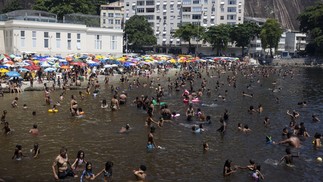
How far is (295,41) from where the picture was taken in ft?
444

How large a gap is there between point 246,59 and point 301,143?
81.3 m

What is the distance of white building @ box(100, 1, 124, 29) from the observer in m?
124

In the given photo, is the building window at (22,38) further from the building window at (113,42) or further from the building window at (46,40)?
the building window at (113,42)

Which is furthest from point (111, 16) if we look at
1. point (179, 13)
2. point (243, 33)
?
point (243, 33)

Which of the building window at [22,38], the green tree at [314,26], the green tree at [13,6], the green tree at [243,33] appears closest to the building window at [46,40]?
the building window at [22,38]

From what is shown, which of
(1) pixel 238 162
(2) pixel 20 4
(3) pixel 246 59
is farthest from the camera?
(2) pixel 20 4

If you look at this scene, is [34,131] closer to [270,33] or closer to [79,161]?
[79,161]

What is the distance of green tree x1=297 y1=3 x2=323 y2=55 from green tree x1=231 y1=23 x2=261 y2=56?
54.4 feet

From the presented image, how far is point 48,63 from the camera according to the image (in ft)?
171

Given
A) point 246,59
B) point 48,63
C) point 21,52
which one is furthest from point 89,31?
point 246,59

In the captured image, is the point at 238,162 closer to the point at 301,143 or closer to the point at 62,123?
the point at 301,143

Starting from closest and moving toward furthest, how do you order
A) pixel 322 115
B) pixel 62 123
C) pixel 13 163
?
pixel 13 163 → pixel 62 123 → pixel 322 115

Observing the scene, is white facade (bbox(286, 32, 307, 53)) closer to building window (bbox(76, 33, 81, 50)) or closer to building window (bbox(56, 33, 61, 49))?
building window (bbox(76, 33, 81, 50))

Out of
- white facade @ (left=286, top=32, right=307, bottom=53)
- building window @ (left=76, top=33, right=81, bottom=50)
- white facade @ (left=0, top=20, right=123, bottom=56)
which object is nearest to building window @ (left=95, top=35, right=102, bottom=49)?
white facade @ (left=0, top=20, right=123, bottom=56)
